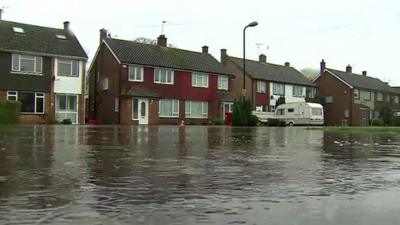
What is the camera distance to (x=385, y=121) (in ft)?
224

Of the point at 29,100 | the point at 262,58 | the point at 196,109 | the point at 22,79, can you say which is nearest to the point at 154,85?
the point at 196,109

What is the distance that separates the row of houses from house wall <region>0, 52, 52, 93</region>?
7 centimetres

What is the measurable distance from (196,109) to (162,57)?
19.9 feet

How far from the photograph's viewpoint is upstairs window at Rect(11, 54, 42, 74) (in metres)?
42.8

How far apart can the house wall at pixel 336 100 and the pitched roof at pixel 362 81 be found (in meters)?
1.24

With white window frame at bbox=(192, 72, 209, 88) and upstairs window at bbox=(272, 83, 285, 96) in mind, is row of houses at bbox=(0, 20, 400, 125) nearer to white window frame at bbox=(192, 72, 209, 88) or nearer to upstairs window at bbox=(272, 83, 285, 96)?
white window frame at bbox=(192, 72, 209, 88)

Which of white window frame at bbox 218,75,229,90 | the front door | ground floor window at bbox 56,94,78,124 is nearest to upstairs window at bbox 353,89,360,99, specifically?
white window frame at bbox 218,75,229,90

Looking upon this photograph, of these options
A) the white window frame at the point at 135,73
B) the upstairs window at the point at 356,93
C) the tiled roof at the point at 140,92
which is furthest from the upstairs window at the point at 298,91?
the white window frame at the point at 135,73

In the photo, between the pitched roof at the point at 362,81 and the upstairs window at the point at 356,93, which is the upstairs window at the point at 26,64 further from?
the upstairs window at the point at 356,93

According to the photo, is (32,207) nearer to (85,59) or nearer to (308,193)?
(308,193)

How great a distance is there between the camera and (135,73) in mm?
50500

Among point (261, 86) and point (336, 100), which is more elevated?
point (261, 86)

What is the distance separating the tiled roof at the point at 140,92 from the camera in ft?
159

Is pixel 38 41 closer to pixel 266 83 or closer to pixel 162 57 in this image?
pixel 162 57
